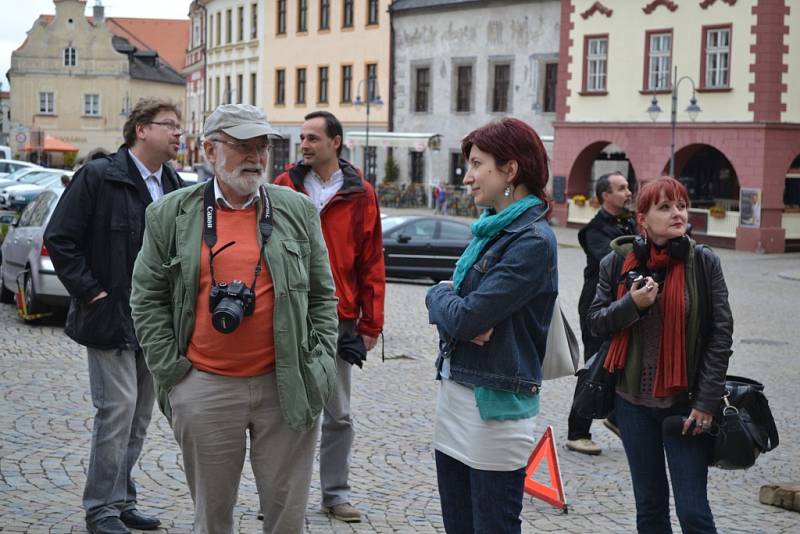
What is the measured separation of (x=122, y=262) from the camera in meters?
5.82

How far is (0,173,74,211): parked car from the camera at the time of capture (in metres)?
31.8

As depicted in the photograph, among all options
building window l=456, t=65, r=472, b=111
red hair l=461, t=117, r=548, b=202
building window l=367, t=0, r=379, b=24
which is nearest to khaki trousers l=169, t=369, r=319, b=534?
red hair l=461, t=117, r=548, b=202

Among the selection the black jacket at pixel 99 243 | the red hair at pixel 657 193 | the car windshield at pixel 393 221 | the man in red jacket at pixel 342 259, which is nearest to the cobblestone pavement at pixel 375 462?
the man in red jacket at pixel 342 259

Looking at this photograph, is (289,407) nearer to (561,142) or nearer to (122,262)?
(122,262)

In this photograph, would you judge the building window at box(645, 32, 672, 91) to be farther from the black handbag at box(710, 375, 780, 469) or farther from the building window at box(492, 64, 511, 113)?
the black handbag at box(710, 375, 780, 469)

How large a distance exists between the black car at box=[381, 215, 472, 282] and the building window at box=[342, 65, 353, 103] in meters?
34.7

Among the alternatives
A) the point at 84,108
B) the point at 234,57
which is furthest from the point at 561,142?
the point at 84,108

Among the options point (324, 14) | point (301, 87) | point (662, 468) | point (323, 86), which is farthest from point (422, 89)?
point (662, 468)

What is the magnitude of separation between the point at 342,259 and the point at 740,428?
2308 mm

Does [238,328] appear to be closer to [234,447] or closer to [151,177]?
[234,447]

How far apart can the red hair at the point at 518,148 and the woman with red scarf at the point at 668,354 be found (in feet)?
2.50

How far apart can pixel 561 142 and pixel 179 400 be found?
38.3 m

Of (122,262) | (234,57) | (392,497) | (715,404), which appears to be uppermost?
(234,57)

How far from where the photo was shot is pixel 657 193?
16.5ft
